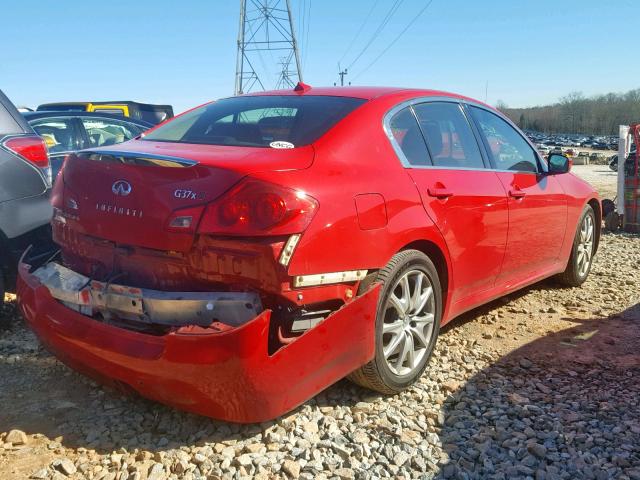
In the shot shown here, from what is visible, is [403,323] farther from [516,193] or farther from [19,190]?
[19,190]

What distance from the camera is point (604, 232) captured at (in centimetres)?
900

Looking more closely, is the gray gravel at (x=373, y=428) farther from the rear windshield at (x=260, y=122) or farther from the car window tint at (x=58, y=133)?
the car window tint at (x=58, y=133)

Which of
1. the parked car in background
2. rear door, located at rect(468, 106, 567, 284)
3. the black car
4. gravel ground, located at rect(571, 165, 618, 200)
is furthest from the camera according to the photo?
gravel ground, located at rect(571, 165, 618, 200)

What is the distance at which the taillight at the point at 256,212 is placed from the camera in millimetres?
2361

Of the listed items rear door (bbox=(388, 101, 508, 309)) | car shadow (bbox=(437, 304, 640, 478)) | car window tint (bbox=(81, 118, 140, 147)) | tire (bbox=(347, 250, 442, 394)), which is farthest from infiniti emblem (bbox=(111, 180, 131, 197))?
car window tint (bbox=(81, 118, 140, 147))

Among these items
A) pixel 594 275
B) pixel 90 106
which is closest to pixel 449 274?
pixel 594 275

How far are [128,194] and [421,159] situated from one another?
5.36 feet

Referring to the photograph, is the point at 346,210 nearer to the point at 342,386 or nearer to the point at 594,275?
the point at 342,386

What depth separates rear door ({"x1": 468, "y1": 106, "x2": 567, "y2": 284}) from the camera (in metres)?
4.04

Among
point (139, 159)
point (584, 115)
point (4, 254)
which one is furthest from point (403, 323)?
point (584, 115)

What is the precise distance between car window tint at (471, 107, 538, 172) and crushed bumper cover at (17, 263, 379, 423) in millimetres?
1920

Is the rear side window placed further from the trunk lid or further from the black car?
the black car

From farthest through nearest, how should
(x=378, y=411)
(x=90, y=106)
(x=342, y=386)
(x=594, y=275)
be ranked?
(x=90, y=106), (x=594, y=275), (x=342, y=386), (x=378, y=411)

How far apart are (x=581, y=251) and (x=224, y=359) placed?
4192 mm
